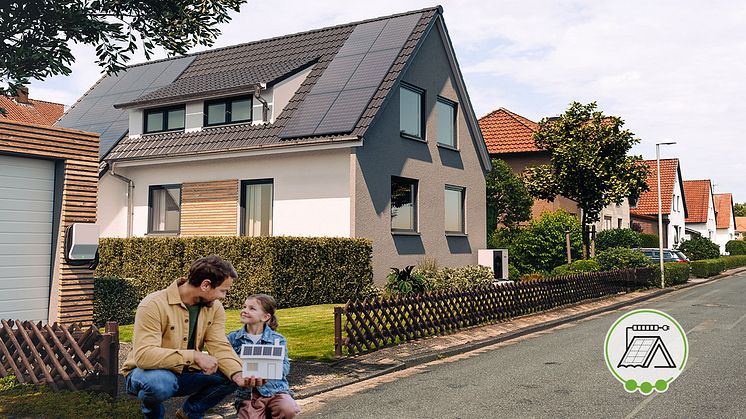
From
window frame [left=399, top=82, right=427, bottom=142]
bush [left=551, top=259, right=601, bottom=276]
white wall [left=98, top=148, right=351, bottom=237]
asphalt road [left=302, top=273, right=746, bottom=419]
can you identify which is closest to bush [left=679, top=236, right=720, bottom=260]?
bush [left=551, top=259, right=601, bottom=276]

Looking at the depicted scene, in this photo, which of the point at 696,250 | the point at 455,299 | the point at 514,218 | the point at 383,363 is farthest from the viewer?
the point at 696,250

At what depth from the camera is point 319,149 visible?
1939 cm

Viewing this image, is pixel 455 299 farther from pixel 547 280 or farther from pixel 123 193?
pixel 123 193

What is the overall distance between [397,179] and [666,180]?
44621 millimetres

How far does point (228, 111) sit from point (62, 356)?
50.1 feet

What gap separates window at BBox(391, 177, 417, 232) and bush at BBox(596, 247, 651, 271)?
973cm

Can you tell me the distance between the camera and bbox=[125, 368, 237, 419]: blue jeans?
5285 millimetres

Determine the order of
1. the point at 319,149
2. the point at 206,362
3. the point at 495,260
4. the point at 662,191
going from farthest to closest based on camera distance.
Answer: the point at 662,191 < the point at 495,260 < the point at 319,149 < the point at 206,362

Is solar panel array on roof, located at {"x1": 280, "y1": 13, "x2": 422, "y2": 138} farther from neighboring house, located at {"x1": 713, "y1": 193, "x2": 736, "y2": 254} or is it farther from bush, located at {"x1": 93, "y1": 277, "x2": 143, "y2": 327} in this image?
neighboring house, located at {"x1": 713, "y1": 193, "x2": 736, "y2": 254}

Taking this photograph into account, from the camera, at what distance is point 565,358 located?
1097cm

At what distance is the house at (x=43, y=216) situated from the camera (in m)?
11.3

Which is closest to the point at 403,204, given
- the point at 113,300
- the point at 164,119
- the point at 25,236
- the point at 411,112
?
the point at 411,112

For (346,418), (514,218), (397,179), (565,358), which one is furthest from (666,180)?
(346,418)

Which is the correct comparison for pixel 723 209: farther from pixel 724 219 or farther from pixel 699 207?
pixel 699 207
